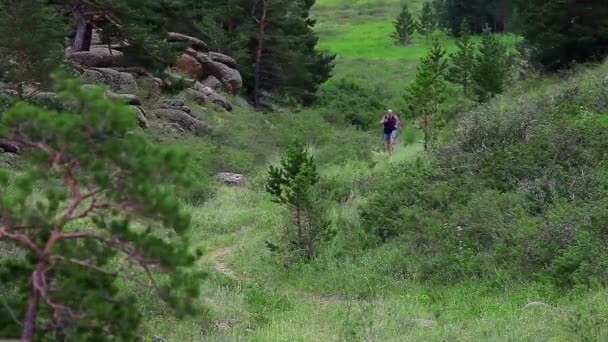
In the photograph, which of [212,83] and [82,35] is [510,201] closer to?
[82,35]

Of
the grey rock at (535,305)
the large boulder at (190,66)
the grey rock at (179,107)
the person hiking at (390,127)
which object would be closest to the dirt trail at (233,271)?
the grey rock at (535,305)

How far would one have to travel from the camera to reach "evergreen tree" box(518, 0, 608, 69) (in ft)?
77.9

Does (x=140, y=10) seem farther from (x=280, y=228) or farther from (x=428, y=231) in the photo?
(x=428, y=231)

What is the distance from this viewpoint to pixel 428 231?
1251cm

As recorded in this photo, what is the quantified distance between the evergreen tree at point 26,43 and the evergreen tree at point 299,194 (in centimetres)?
799

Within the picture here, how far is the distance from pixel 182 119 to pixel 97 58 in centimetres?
422

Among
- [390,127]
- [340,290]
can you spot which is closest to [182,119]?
[390,127]

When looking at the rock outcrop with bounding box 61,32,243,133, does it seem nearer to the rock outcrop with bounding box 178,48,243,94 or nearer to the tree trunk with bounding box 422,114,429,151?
the rock outcrop with bounding box 178,48,243,94

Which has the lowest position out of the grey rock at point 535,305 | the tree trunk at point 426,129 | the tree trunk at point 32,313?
the tree trunk at point 426,129

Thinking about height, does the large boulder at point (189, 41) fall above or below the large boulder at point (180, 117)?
above

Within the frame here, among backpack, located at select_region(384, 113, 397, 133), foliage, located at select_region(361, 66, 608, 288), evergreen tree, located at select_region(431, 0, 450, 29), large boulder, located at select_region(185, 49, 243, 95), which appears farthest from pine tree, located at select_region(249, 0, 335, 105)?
evergreen tree, located at select_region(431, 0, 450, 29)

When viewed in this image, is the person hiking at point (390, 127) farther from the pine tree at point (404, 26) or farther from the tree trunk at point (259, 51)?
the pine tree at point (404, 26)

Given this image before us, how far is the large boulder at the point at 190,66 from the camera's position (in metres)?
31.1

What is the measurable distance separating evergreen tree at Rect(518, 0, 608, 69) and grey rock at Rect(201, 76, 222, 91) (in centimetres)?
1321
